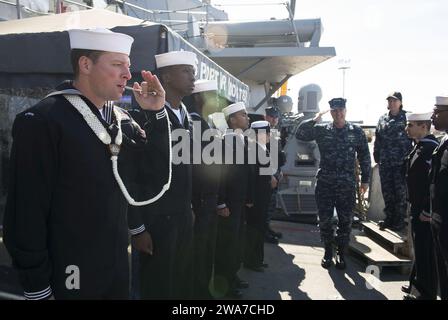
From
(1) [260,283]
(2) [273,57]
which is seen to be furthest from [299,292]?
(2) [273,57]

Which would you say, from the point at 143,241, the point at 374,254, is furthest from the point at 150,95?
the point at 374,254

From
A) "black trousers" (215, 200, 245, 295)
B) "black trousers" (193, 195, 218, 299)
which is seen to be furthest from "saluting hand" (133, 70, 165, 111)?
"black trousers" (215, 200, 245, 295)

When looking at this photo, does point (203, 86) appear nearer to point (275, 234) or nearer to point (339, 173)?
point (339, 173)

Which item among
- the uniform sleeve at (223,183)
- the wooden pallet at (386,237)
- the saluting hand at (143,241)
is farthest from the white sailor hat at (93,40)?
the wooden pallet at (386,237)

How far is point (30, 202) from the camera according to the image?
136 centimetres

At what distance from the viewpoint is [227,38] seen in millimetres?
9656

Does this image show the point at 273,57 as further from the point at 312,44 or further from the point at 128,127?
the point at 128,127

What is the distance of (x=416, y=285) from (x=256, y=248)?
5.65 feet

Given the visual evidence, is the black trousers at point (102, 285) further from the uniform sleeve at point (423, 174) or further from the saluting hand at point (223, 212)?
the uniform sleeve at point (423, 174)

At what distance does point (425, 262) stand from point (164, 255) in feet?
7.79

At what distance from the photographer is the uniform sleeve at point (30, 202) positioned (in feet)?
4.41

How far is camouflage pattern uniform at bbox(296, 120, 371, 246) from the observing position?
422 cm

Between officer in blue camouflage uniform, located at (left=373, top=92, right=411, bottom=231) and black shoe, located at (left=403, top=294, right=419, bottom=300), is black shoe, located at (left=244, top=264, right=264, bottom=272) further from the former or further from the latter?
officer in blue camouflage uniform, located at (left=373, top=92, right=411, bottom=231)

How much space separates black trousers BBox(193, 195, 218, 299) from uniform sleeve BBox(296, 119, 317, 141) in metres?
1.93
